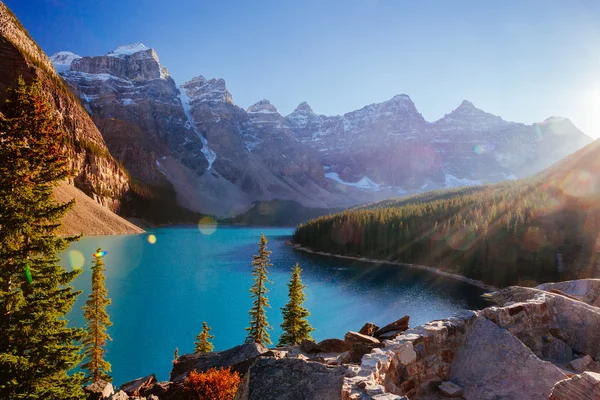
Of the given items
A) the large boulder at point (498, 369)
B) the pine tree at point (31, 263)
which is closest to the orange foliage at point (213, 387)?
the pine tree at point (31, 263)

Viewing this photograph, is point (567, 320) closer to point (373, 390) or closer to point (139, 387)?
point (373, 390)

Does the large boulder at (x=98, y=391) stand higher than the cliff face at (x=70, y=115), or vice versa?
the cliff face at (x=70, y=115)

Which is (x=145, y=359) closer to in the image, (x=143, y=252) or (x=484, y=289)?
(x=484, y=289)

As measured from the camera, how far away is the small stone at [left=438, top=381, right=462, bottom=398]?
8375mm

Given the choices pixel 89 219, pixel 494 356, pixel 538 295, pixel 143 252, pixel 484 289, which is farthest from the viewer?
pixel 89 219

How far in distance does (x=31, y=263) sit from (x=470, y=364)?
50.4ft

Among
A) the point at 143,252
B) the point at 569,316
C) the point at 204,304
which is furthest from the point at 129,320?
the point at 143,252

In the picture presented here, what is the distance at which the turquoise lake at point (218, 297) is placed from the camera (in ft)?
127

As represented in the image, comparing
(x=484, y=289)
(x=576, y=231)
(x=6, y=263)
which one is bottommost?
(x=484, y=289)

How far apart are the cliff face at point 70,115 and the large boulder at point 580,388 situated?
16992cm

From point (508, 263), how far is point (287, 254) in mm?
63818

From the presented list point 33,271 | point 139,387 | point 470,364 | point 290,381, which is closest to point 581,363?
point 470,364

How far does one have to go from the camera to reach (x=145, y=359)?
111 ft

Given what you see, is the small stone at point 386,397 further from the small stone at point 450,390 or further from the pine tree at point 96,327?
the pine tree at point 96,327
